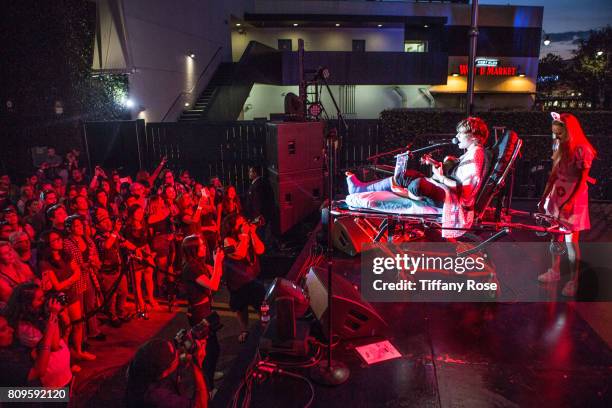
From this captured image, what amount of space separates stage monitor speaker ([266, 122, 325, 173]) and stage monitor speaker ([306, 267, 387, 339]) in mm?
3937

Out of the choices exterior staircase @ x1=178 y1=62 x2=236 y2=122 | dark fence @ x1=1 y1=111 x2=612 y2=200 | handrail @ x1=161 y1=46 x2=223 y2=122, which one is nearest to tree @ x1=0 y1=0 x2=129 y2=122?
dark fence @ x1=1 y1=111 x2=612 y2=200

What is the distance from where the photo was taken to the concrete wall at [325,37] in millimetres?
22641

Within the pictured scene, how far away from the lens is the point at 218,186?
26.1 ft

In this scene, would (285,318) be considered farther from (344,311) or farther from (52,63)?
(52,63)

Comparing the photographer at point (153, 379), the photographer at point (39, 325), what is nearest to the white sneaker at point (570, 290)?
the photographer at point (153, 379)

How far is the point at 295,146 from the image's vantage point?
742cm

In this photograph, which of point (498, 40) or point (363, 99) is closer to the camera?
point (363, 99)

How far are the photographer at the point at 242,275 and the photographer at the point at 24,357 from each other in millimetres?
1615

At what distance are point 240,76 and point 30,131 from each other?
8239mm

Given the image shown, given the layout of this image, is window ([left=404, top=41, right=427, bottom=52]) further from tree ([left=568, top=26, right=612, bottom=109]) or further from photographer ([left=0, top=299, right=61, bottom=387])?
photographer ([left=0, top=299, right=61, bottom=387])

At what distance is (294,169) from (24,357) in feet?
15.3

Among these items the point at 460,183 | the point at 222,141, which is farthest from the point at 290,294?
the point at 222,141

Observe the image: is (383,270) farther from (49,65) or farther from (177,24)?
(177,24)

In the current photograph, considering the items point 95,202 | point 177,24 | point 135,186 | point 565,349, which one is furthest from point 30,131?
point 565,349
